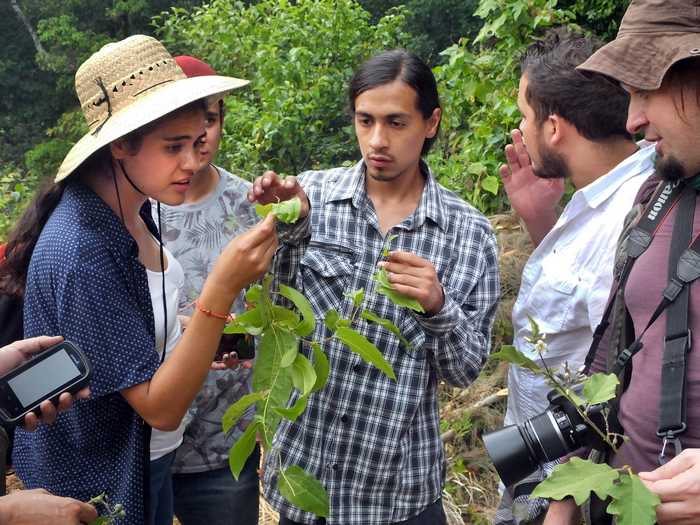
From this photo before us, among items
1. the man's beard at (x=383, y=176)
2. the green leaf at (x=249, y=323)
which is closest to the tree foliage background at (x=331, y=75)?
the man's beard at (x=383, y=176)

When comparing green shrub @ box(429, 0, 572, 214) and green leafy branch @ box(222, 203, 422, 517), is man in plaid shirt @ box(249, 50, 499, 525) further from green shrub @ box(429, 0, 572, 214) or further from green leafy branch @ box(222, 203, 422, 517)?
green shrub @ box(429, 0, 572, 214)

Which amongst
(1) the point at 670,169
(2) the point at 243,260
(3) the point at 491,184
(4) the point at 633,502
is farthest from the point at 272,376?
(3) the point at 491,184

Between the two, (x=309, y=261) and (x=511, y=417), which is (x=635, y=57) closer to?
(x=309, y=261)

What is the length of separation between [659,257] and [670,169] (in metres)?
0.21

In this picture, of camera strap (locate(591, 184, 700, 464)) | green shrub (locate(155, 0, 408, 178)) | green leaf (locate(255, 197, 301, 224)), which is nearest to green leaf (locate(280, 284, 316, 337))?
green leaf (locate(255, 197, 301, 224))

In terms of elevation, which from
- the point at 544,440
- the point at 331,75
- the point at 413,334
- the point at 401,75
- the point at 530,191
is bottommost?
the point at 544,440

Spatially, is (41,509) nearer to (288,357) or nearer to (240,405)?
(240,405)

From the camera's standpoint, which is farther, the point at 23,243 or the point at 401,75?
the point at 401,75

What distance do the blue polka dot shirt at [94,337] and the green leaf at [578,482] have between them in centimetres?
91

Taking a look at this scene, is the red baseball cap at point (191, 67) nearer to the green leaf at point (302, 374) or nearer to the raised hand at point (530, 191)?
the raised hand at point (530, 191)

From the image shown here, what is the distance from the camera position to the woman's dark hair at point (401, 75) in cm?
261

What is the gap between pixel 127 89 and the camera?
6.57 ft

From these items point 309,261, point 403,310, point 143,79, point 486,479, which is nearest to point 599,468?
point 403,310

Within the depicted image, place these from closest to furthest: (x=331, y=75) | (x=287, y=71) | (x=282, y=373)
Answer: (x=282, y=373) < (x=287, y=71) < (x=331, y=75)
